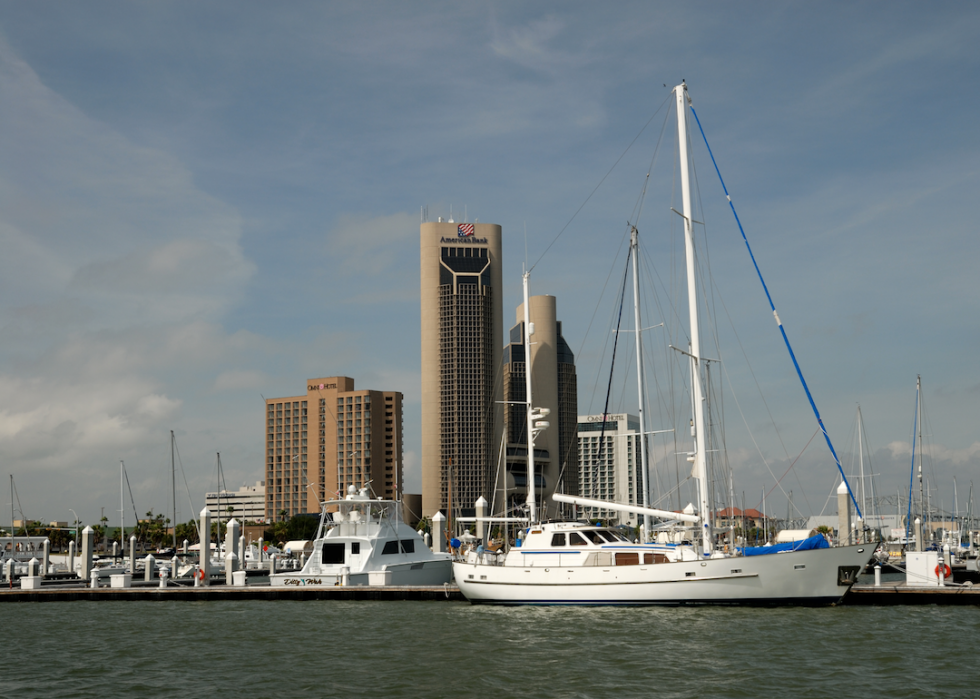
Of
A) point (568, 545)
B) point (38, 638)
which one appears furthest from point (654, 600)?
point (38, 638)

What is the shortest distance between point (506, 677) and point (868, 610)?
1615 cm

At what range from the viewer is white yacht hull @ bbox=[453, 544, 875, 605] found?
30.3 meters

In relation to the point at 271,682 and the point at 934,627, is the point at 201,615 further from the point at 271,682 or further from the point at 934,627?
the point at 934,627

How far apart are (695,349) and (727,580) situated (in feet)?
27.3

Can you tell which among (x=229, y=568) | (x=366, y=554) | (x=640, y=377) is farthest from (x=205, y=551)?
(x=640, y=377)

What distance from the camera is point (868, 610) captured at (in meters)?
31.0

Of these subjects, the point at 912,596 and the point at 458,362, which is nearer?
the point at 912,596

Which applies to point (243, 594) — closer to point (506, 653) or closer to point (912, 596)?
point (506, 653)

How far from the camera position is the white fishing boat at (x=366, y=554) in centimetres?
4069

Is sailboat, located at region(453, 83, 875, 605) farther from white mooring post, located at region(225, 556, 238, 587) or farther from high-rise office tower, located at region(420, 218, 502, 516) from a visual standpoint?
high-rise office tower, located at region(420, 218, 502, 516)

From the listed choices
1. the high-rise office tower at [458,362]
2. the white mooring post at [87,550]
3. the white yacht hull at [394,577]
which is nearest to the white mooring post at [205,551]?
the white yacht hull at [394,577]

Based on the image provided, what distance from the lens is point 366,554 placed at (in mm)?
41188

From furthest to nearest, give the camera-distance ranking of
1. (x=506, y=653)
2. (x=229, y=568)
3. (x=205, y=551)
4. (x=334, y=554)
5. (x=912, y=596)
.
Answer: (x=229, y=568) < (x=205, y=551) < (x=334, y=554) < (x=912, y=596) < (x=506, y=653)

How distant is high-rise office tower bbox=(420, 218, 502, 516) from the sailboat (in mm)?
138970
